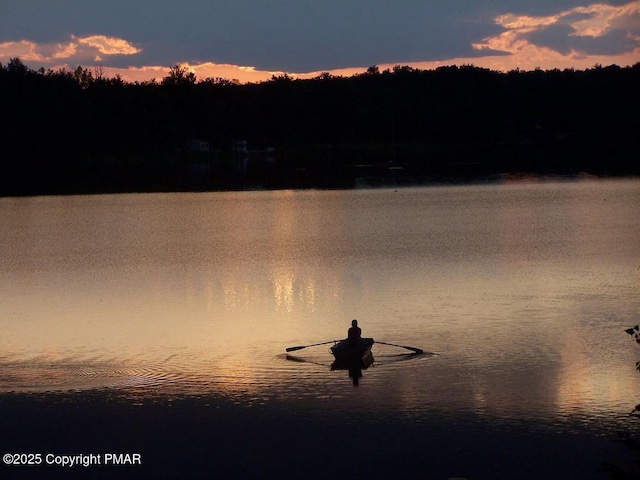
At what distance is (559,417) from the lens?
16969 millimetres

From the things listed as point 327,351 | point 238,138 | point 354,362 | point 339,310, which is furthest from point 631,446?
point 238,138

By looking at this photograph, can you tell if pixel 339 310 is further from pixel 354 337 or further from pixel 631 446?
pixel 631 446

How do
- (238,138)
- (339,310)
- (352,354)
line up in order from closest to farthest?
(352,354)
(339,310)
(238,138)

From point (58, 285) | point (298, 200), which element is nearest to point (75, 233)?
point (58, 285)

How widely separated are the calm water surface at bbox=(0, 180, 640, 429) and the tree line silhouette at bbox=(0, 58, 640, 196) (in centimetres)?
4623

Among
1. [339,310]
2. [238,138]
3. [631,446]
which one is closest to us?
[631,446]

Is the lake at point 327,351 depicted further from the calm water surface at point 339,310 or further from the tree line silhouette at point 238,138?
the tree line silhouette at point 238,138

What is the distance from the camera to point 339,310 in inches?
1099

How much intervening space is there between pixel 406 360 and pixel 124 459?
25.2 ft

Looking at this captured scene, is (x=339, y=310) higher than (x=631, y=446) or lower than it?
lower

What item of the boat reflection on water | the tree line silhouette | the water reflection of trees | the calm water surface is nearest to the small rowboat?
the boat reflection on water

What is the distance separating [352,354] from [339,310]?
7541 millimetres

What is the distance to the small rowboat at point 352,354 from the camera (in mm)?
20406

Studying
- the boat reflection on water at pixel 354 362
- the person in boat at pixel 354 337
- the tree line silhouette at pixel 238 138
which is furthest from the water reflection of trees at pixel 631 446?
→ the tree line silhouette at pixel 238 138
